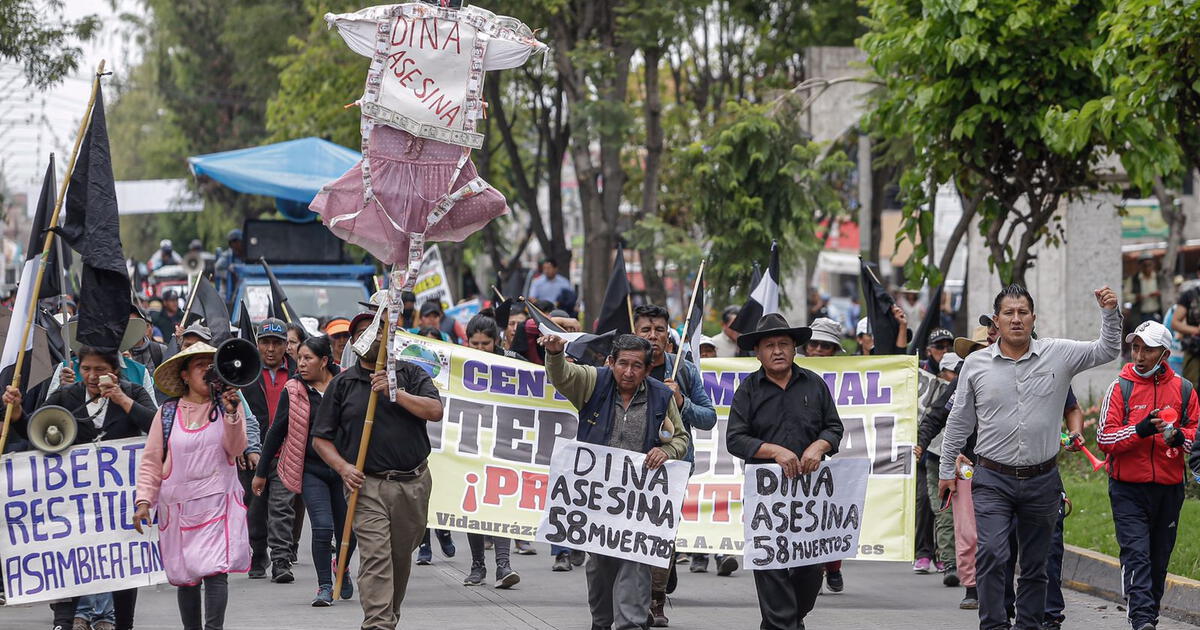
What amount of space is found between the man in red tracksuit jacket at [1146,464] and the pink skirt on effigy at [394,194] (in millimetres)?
3614

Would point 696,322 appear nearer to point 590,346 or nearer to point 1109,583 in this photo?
point 590,346

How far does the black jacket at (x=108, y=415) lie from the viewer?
27.5ft

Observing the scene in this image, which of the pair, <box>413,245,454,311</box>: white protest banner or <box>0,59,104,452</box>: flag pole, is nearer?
<box>0,59,104,452</box>: flag pole

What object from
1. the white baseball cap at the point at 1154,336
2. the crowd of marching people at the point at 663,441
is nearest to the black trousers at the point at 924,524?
the crowd of marching people at the point at 663,441

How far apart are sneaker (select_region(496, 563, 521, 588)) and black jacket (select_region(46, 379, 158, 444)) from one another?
3210 millimetres

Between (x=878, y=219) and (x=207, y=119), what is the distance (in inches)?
890

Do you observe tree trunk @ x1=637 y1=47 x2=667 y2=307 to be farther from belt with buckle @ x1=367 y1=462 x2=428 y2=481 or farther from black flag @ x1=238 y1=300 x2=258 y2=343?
belt with buckle @ x1=367 y1=462 x2=428 y2=481

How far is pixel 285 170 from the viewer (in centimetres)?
2306

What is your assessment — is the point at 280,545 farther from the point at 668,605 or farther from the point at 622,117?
the point at 622,117

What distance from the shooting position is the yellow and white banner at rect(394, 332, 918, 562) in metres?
10.7

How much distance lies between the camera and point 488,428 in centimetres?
1099

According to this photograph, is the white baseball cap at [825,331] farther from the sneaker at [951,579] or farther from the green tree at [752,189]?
the green tree at [752,189]

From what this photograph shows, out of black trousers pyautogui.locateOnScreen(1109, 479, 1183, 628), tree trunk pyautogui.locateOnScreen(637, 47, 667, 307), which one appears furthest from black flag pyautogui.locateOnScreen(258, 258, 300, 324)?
tree trunk pyautogui.locateOnScreen(637, 47, 667, 307)

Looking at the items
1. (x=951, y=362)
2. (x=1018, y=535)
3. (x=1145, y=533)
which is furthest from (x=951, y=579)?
(x=1018, y=535)
